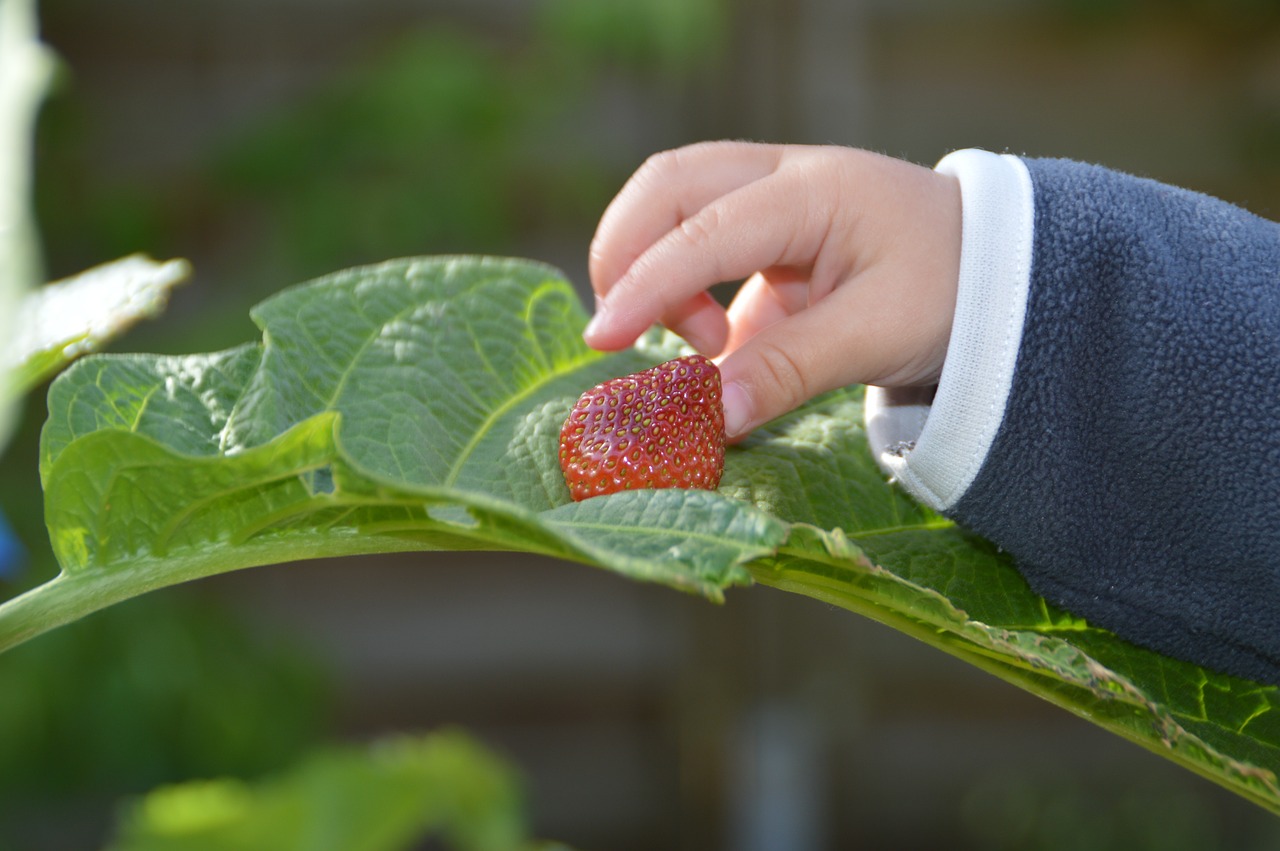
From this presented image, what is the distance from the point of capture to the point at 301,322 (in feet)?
1.26

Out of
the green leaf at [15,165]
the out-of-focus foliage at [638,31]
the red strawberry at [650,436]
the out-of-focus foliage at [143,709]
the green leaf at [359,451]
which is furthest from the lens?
the out-of-focus foliage at [638,31]

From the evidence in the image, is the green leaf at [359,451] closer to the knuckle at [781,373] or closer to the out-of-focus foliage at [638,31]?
the knuckle at [781,373]

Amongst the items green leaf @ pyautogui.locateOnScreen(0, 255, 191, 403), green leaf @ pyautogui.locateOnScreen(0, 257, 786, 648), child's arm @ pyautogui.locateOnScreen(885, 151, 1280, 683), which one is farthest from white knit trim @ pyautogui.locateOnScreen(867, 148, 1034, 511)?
green leaf @ pyautogui.locateOnScreen(0, 255, 191, 403)

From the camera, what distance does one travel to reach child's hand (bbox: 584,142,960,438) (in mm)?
422

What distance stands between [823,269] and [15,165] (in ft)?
0.94

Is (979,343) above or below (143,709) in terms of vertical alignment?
above

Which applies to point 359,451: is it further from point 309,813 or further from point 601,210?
point 601,210

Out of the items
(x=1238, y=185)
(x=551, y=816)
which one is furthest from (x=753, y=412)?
(x=1238, y=185)

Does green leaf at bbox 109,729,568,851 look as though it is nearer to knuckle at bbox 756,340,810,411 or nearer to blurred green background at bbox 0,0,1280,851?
knuckle at bbox 756,340,810,411

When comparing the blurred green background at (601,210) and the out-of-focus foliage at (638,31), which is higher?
the out-of-focus foliage at (638,31)

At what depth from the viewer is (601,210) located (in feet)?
5.64

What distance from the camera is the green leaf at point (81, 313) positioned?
35 cm

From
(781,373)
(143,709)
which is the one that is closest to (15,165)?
(781,373)

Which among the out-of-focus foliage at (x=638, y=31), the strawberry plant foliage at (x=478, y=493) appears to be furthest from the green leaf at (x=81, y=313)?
the out-of-focus foliage at (x=638, y=31)
